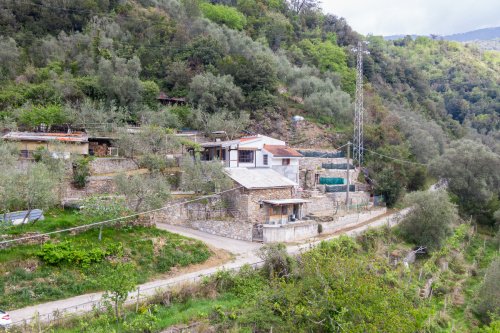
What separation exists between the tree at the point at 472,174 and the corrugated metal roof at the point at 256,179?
675 inches

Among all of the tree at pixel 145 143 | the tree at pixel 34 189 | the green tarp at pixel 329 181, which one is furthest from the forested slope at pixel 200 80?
the tree at pixel 34 189

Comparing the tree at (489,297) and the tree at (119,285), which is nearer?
the tree at (119,285)

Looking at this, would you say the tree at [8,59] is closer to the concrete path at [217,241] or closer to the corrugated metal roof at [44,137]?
the corrugated metal roof at [44,137]

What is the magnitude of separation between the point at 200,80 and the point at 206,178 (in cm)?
2031

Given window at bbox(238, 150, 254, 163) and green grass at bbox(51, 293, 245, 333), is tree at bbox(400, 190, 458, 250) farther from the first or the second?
green grass at bbox(51, 293, 245, 333)

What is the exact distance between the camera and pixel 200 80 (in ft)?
149

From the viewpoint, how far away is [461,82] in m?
93.9

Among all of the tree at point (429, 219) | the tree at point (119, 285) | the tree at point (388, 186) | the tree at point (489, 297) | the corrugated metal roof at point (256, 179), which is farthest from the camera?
the tree at point (388, 186)

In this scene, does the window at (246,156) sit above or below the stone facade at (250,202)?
above

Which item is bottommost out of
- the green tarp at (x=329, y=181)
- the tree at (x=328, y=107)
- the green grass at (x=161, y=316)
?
the green grass at (x=161, y=316)

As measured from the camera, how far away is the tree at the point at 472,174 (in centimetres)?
3731

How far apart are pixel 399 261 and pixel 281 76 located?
114 feet

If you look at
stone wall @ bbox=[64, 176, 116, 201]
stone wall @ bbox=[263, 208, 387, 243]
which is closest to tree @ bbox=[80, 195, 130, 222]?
stone wall @ bbox=[64, 176, 116, 201]

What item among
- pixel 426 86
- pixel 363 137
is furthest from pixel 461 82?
pixel 363 137
